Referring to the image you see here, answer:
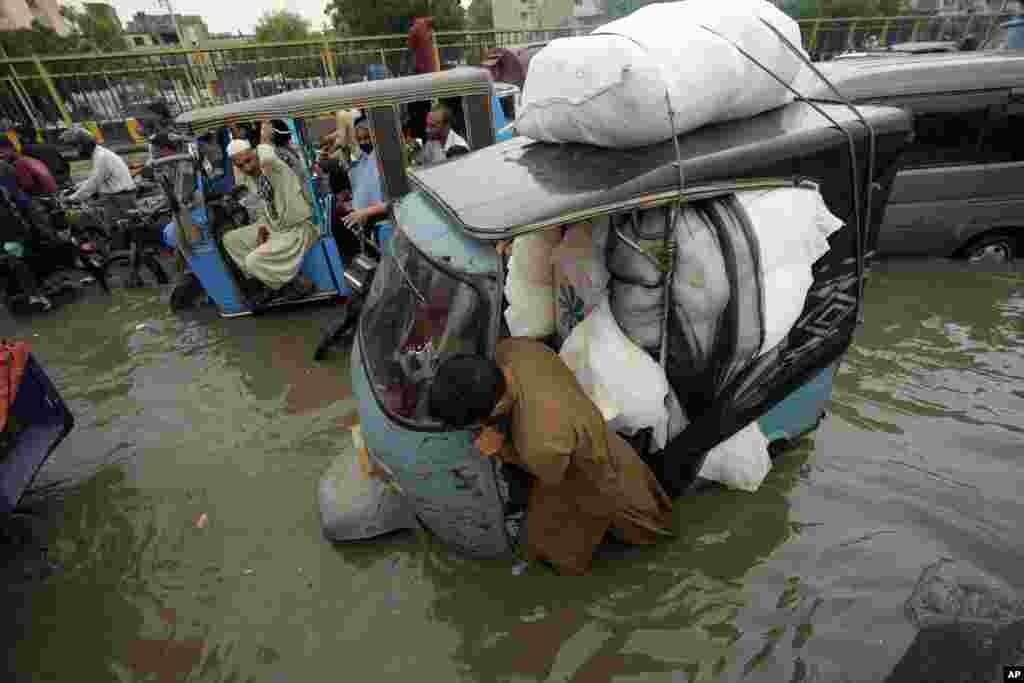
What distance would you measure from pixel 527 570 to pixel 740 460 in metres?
1.12

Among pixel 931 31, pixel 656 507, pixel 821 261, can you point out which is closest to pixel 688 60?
pixel 821 261

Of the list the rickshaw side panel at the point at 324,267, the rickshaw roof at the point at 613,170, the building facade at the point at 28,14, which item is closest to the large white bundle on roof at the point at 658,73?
the rickshaw roof at the point at 613,170

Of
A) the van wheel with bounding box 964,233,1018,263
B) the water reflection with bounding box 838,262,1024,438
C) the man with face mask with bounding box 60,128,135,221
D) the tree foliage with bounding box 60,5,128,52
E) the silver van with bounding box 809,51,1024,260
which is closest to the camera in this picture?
the water reflection with bounding box 838,262,1024,438

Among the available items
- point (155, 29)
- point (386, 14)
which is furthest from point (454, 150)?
point (155, 29)

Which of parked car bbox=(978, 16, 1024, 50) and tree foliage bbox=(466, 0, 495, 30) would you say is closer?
parked car bbox=(978, 16, 1024, 50)

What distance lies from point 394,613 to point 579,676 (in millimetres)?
873

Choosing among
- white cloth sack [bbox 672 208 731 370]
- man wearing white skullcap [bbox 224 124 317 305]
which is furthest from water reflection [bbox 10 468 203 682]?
white cloth sack [bbox 672 208 731 370]

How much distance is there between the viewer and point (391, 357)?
2.22 meters

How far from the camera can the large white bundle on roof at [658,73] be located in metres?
1.86

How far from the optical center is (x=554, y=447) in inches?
70.3

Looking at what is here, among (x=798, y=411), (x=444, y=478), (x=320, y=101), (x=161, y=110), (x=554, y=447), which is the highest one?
(x=320, y=101)

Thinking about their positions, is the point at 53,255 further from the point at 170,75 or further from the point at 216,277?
the point at 170,75

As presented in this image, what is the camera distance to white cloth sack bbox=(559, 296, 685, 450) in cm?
197

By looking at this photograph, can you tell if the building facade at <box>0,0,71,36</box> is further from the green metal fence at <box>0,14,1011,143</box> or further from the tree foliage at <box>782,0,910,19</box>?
the tree foliage at <box>782,0,910,19</box>
